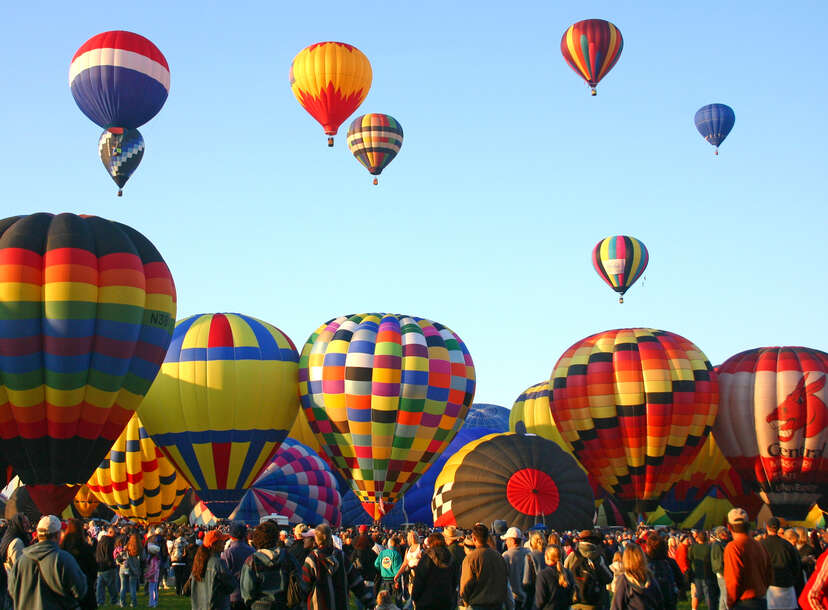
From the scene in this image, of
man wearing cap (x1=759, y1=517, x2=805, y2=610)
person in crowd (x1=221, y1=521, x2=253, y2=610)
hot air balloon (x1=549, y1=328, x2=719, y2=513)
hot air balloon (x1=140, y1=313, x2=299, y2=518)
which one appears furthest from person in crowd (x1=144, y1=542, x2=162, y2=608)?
hot air balloon (x1=549, y1=328, x2=719, y2=513)

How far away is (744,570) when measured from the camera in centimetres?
625

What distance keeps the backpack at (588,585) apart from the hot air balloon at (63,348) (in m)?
14.0

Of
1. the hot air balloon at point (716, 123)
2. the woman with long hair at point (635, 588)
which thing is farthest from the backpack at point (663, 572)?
the hot air balloon at point (716, 123)

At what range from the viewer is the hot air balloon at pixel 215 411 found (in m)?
24.1

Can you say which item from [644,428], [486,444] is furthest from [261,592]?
[644,428]

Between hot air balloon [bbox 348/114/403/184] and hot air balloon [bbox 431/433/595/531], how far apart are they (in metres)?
12.3

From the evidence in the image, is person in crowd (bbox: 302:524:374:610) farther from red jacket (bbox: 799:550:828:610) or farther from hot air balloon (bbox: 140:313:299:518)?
hot air balloon (bbox: 140:313:299:518)

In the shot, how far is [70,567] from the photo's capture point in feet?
17.9

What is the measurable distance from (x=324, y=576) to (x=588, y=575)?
1781mm

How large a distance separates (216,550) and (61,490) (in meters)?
13.1

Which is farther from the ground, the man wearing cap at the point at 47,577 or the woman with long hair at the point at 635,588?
the man wearing cap at the point at 47,577

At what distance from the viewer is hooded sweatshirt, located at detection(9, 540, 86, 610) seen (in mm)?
5430

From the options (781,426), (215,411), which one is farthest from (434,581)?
(781,426)

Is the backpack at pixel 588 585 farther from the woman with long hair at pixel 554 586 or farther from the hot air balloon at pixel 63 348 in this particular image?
the hot air balloon at pixel 63 348
